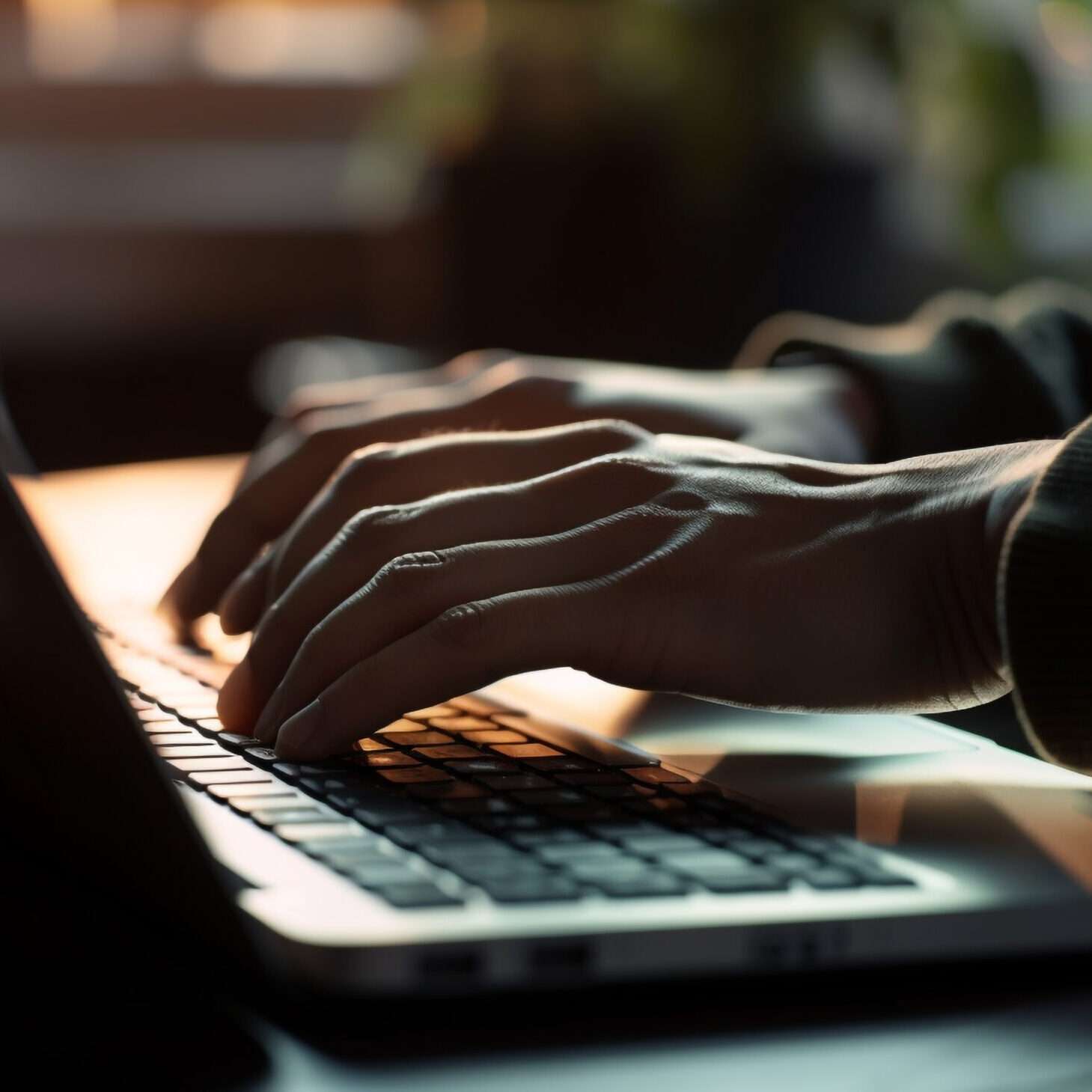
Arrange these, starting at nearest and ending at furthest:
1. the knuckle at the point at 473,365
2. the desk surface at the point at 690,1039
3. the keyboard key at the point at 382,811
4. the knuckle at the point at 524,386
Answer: the desk surface at the point at 690,1039 → the keyboard key at the point at 382,811 → the knuckle at the point at 524,386 → the knuckle at the point at 473,365

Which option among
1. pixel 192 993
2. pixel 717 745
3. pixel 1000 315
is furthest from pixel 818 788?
pixel 1000 315

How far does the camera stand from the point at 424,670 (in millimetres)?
492

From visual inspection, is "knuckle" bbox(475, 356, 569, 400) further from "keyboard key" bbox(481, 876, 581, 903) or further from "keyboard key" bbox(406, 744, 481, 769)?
"keyboard key" bbox(481, 876, 581, 903)

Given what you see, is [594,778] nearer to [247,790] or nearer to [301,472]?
[247,790]

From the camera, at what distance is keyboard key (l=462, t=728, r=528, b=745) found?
0.53m

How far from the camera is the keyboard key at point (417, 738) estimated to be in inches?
20.5

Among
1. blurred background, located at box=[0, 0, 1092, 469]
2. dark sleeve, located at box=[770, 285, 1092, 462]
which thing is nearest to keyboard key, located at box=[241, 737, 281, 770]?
dark sleeve, located at box=[770, 285, 1092, 462]

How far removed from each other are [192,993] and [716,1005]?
12 cm

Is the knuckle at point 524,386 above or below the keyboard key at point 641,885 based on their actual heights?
above

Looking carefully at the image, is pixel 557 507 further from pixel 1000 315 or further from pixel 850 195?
pixel 850 195

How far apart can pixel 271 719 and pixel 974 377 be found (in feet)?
1.74

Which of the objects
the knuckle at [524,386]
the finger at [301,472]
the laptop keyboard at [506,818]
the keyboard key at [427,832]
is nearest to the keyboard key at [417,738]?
the laptop keyboard at [506,818]

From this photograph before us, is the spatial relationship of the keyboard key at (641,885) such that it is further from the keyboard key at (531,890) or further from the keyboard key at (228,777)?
the keyboard key at (228,777)

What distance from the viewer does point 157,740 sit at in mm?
528
